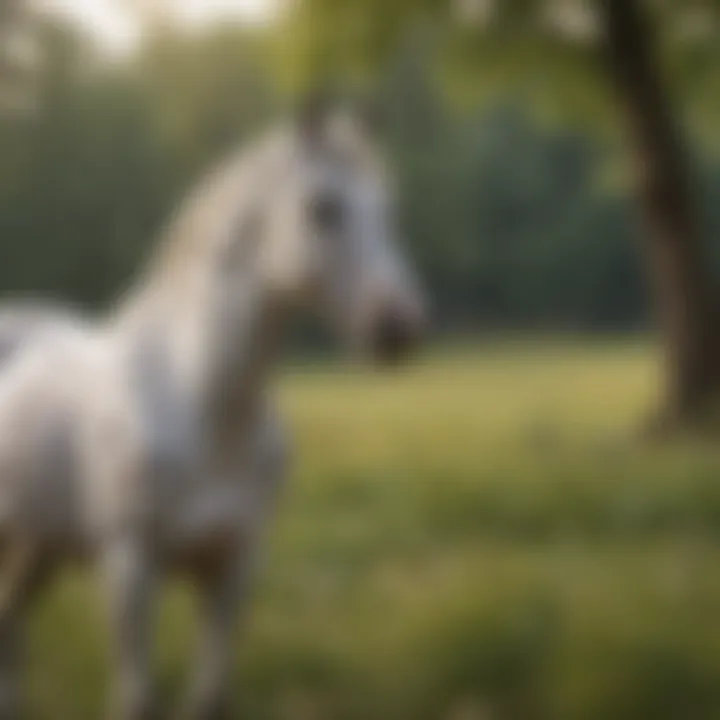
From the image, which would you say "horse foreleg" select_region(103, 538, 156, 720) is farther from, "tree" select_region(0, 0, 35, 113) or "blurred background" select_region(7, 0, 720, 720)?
"tree" select_region(0, 0, 35, 113)

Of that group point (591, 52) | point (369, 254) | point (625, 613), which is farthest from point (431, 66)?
point (625, 613)

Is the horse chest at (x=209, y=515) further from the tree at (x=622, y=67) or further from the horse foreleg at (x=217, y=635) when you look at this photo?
the tree at (x=622, y=67)

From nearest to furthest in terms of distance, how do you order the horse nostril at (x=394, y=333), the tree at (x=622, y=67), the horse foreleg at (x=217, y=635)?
1. the horse nostril at (x=394, y=333)
2. the horse foreleg at (x=217, y=635)
3. the tree at (x=622, y=67)

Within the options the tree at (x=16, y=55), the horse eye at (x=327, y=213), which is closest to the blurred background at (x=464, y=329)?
the tree at (x=16, y=55)

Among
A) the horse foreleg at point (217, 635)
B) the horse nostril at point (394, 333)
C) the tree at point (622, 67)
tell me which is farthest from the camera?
the tree at point (622, 67)

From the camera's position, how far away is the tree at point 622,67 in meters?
0.85

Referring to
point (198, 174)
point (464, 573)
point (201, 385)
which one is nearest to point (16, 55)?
point (198, 174)

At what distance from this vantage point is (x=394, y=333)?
573 millimetres

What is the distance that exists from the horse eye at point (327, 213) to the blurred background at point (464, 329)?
0.11 m

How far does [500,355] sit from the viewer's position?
756mm

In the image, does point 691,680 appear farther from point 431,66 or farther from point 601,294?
point 431,66

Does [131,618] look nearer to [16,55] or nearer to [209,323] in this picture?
[209,323]

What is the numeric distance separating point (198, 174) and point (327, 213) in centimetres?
13

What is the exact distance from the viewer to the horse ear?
596 millimetres
